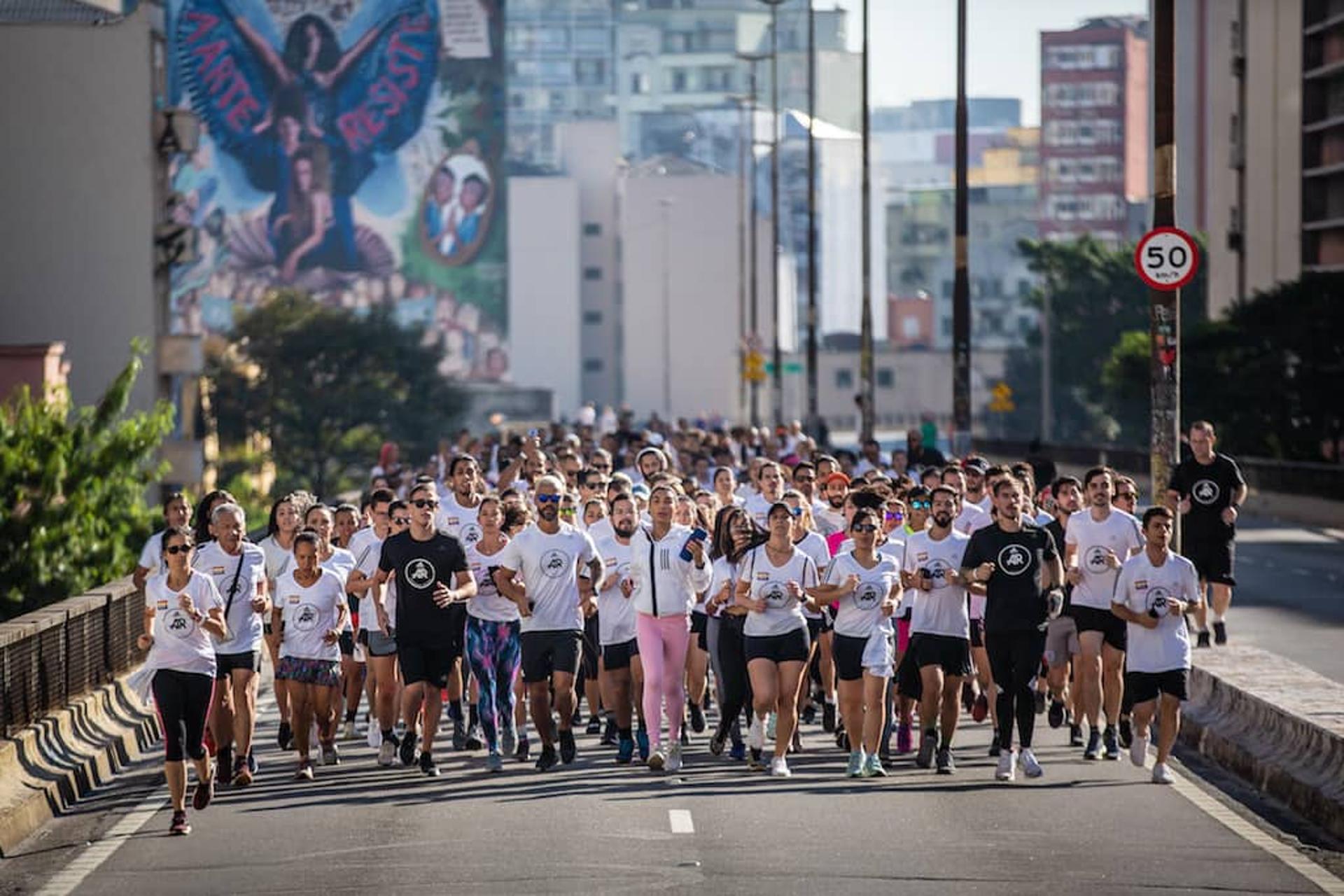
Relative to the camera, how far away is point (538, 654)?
1722 cm

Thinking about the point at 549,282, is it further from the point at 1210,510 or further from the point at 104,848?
the point at 104,848

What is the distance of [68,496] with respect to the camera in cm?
3173

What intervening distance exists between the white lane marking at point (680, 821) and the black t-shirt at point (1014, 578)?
8.26 feet

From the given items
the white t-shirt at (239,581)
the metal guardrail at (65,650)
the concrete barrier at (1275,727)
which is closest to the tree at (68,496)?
the metal guardrail at (65,650)

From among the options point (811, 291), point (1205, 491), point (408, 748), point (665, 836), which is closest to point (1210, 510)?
point (1205, 491)

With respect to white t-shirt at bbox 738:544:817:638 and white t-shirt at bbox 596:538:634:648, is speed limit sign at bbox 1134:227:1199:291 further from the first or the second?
white t-shirt at bbox 738:544:817:638

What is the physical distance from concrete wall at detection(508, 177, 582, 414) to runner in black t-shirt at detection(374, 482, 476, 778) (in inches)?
5252

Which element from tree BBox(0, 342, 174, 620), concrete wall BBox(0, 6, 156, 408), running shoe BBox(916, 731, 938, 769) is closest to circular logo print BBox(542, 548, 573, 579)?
running shoe BBox(916, 731, 938, 769)

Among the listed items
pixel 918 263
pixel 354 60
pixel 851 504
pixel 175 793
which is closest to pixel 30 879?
pixel 175 793

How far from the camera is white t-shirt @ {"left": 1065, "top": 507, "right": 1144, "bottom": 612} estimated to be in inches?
682

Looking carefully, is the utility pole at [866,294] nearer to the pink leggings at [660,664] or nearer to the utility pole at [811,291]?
the utility pole at [811,291]

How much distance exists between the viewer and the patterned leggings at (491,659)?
56.9ft

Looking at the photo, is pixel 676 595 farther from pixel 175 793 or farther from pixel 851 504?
pixel 175 793

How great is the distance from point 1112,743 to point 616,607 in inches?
133
